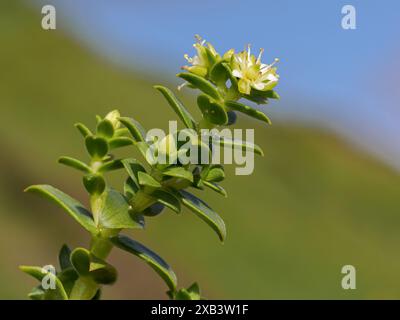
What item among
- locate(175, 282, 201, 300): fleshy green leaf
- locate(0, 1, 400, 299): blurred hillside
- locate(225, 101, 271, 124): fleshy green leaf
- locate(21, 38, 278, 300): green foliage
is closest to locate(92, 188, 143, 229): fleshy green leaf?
locate(21, 38, 278, 300): green foliage

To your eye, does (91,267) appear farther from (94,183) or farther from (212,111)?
(212,111)

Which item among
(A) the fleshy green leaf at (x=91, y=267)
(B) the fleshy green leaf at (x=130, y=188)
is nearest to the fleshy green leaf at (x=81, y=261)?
(A) the fleshy green leaf at (x=91, y=267)

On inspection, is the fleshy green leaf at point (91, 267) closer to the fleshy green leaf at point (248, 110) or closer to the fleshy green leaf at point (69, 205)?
the fleshy green leaf at point (69, 205)

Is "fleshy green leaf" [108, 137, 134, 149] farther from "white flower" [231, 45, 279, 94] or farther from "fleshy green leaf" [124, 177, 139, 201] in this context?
"white flower" [231, 45, 279, 94]

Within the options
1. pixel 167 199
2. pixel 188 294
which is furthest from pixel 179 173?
pixel 188 294

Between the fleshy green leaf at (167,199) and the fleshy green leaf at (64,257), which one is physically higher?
the fleshy green leaf at (167,199)
